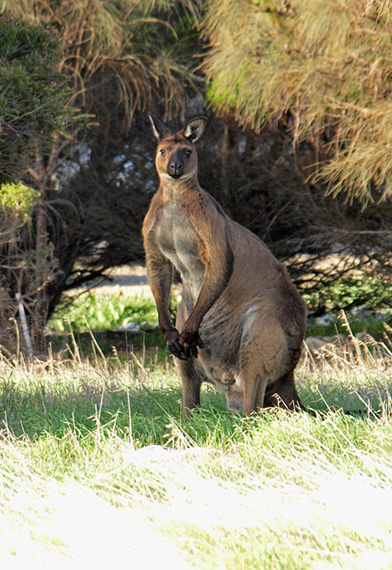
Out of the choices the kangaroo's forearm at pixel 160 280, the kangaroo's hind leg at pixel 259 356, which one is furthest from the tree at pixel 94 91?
the kangaroo's hind leg at pixel 259 356

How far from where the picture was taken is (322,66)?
22.3 feet

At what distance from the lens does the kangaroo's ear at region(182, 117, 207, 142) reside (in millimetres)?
4008

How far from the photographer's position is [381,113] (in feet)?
20.5

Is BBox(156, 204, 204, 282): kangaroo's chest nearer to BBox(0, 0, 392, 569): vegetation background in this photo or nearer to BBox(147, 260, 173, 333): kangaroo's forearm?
BBox(147, 260, 173, 333): kangaroo's forearm

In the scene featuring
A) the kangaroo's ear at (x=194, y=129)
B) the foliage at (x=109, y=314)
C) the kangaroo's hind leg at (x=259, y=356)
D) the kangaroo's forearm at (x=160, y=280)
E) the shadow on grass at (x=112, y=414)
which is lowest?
the foliage at (x=109, y=314)

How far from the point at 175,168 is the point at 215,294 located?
66cm

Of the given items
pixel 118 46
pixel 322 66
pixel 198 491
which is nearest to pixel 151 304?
pixel 118 46

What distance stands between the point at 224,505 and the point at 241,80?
5091mm

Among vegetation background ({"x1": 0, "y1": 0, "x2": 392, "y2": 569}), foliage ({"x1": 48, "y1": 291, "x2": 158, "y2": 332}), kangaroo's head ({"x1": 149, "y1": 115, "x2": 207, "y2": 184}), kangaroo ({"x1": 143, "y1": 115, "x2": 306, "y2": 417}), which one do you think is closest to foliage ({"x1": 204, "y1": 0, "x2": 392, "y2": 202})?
vegetation background ({"x1": 0, "y1": 0, "x2": 392, "y2": 569})

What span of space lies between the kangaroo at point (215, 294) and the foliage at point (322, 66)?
93.8 inches

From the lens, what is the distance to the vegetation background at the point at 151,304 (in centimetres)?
268

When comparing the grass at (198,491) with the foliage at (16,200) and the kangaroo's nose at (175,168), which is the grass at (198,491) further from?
the foliage at (16,200)

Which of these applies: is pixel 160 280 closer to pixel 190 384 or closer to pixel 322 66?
pixel 190 384

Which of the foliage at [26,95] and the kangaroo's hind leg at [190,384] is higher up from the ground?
the foliage at [26,95]
